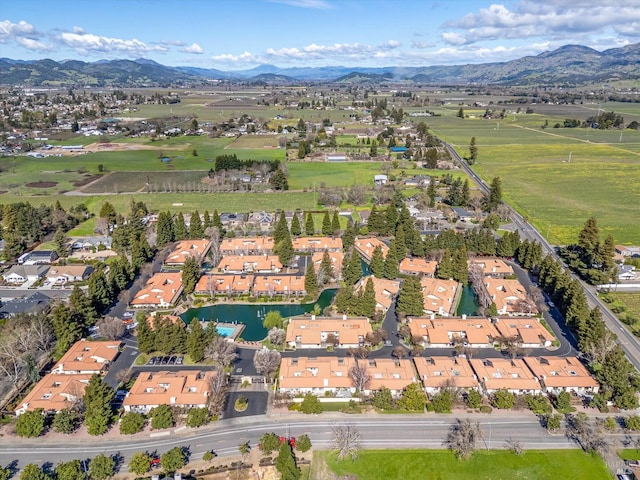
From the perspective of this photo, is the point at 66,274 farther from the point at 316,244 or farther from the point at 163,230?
the point at 316,244

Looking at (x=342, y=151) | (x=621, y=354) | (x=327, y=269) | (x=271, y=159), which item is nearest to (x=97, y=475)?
(x=327, y=269)

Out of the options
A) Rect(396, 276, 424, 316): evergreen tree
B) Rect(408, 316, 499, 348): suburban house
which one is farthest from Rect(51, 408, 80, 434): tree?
Rect(396, 276, 424, 316): evergreen tree

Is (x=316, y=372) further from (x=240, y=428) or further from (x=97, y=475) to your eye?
(x=97, y=475)

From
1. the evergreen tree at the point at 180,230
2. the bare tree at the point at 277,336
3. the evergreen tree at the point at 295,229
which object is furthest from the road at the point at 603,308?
the evergreen tree at the point at 180,230

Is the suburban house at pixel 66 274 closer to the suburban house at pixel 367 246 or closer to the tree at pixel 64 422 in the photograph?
the tree at pixel 64 422

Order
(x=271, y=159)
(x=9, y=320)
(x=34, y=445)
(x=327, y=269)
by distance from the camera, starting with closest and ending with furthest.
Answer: (x=34, y=445) → (x=9, y=320) → (x=327, y=269) → (x=271, y=159)

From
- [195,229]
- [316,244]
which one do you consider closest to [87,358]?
[195,229]

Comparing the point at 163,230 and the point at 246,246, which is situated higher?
the point at 163,230
